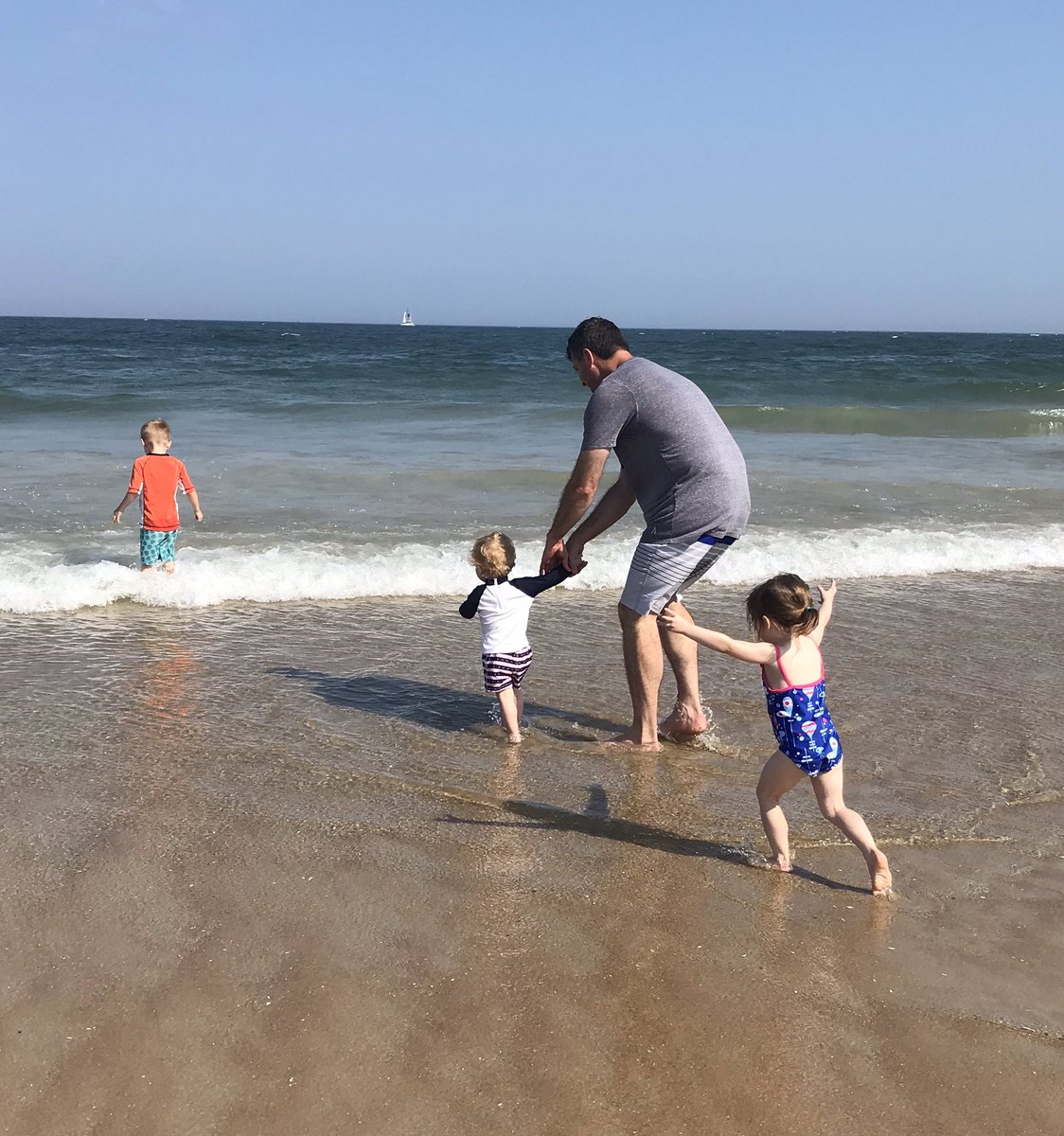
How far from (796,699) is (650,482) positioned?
131 cm

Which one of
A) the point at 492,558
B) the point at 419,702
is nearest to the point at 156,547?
the point at 419,702

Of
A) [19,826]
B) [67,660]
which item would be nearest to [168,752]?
[19,826]

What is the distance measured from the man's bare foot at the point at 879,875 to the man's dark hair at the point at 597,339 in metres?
2.14

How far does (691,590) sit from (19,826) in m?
4.70

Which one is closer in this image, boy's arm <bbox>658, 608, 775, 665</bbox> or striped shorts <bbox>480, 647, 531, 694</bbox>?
boy's arm <bbox>658, 608, 775, 665</bbox>

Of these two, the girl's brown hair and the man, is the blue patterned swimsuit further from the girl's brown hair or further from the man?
the man

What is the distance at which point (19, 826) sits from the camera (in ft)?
12.2

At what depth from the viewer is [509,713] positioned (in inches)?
185

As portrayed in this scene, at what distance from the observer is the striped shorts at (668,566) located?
4398 millimetres

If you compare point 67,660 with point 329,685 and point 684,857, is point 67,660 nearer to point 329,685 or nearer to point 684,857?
point 329,685

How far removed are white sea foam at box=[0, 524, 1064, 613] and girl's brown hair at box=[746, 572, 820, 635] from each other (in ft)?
13.0

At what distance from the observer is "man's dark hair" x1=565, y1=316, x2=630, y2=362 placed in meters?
4.45

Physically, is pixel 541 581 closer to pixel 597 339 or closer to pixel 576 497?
pixel 576 497

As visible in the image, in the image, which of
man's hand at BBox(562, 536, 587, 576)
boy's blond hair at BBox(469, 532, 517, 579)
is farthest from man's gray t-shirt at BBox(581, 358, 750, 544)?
boy's blond hair at BBox(469, 532, 517, 579)
